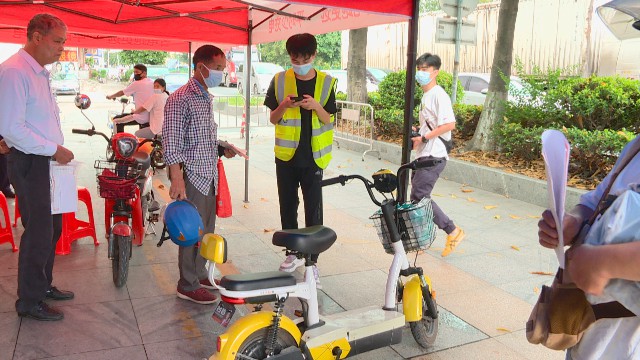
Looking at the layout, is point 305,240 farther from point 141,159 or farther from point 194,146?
point 141,159

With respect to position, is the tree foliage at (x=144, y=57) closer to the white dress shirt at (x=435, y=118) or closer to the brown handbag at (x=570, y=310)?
the white dress shirt at (x=435, y=118)

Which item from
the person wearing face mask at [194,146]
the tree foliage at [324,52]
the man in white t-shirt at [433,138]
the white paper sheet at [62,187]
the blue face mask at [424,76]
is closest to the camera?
the white paper sheet at [62,187]

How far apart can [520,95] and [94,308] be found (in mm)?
7451

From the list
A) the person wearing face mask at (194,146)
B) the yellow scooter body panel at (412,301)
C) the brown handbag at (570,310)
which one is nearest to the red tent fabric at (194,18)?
the person wearing face mask at (194,146)

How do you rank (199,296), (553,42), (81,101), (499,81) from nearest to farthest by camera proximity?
1. (199,296)
2. (81,101)
3. (499,81)
4. (553,42)

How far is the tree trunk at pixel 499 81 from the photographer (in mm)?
9742

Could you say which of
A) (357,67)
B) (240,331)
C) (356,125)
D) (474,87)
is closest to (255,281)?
(240,331)

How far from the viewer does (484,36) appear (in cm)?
2067

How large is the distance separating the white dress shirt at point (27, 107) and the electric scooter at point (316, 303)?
1527 mm

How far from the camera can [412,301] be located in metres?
3.53

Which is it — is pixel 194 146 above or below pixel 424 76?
below

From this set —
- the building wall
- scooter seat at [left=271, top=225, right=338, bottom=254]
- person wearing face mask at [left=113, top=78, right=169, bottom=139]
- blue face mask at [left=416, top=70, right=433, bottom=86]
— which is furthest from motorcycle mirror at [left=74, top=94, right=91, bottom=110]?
the building wall

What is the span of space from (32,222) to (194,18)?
411cm

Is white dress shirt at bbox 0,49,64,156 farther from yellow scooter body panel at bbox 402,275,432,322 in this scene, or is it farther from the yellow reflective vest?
yellow scooter body panel at bbox 402,275,432,322
